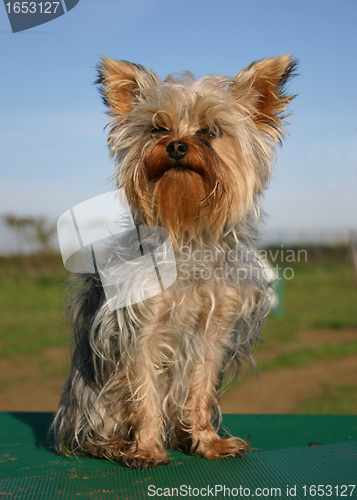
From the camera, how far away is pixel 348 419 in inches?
123

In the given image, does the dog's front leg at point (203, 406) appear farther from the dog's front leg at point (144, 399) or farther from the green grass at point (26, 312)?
the green grass at point (26, 312)

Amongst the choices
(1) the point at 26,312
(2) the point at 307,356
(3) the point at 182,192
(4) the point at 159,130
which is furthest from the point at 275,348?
(4) the point at 159,130

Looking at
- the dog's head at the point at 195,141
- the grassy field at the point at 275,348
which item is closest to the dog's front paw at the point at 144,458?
the dog's head at the point at 195,141

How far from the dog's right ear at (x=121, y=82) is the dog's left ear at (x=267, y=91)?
483mm

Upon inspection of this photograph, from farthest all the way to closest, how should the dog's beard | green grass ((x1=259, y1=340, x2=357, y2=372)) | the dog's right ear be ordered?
green grass ((x1=259, y1=340, x2=357, y2=372)), the dog's right ear, the dog's beard

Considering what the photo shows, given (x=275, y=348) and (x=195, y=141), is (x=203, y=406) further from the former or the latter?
(x=275, y=348)

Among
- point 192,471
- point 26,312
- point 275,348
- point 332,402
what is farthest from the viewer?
point 26,312

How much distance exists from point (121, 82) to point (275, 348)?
771cm

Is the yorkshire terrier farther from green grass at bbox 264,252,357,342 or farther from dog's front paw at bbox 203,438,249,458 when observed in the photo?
green grass at bbox 264,252,357,342

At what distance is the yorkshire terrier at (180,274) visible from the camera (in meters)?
2.31

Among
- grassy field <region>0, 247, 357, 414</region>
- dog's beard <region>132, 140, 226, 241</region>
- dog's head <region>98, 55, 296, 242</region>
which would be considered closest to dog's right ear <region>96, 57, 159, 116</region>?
dog's head <region>98, 55, 296, 242</region>

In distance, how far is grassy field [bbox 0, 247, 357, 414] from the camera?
7023mm

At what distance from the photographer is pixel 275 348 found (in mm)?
9336

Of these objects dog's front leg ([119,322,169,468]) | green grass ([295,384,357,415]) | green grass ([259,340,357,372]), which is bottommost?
green grass ([259,340,357,372])
